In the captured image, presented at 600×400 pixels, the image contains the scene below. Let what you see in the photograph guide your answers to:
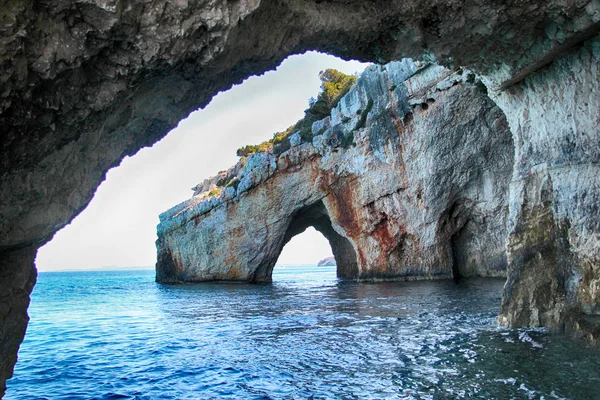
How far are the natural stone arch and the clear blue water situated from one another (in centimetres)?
2003

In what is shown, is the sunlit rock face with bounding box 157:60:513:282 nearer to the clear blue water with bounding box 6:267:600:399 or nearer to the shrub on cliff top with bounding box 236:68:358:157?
the shrub on cliff top with bounding box 236:68:358:157

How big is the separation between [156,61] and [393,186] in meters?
22.2

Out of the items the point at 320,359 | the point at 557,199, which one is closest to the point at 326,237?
the point at 557,199

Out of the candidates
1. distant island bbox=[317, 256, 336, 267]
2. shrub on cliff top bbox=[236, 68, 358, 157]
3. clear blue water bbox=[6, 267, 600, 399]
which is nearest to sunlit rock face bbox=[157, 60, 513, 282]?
shrub on cliff top bbox=[236, 68, 358, 157]

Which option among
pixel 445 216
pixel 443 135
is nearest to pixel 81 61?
pixel 443 135

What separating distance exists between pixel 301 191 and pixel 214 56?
965 inches

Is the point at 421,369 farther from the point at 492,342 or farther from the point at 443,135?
the point at 443,135

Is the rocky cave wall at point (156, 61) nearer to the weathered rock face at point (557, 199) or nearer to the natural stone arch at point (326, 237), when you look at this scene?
the weathered rock face at point (557, 199)

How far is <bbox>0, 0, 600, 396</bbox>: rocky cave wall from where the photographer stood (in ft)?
12.7

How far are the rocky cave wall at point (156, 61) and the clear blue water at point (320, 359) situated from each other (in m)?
1.75

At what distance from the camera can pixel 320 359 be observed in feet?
26.1

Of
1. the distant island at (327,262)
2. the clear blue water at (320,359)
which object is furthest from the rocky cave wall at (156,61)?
the distant island at (327,262)

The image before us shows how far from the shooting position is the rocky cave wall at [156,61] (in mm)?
3863

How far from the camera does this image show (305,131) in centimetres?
3062
